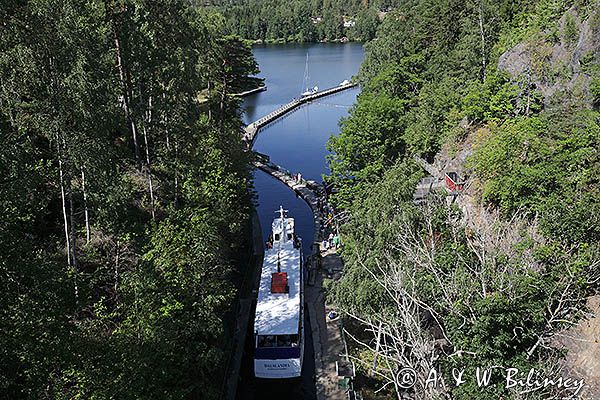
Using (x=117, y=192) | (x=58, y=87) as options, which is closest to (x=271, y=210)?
(x=117, y=192)

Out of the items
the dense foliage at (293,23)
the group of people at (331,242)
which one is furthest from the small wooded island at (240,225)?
the dense foliage at (293,23)

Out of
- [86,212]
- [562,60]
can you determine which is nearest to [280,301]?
[86,212]

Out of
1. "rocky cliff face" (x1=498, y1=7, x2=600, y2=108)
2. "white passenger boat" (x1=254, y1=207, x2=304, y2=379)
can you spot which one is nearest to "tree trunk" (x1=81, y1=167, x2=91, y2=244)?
"white passenger boat" (x1=254, y1=207, x2=304, y2=379)

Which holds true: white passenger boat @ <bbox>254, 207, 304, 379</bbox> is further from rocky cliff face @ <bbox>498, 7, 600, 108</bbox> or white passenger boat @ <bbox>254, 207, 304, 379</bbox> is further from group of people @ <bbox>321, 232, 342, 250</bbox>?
rocky cliff face @ <bbox>498, 7, 600, 108</bbox>

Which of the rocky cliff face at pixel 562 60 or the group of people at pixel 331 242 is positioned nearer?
the rocky cliff face at pixel 562 60

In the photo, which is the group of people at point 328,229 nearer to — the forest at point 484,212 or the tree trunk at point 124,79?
the forest at point 484,212

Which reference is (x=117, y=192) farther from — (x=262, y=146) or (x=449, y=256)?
(x=262, y=146)

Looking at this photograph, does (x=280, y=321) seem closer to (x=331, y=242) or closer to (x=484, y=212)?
(x=484, y=212)
